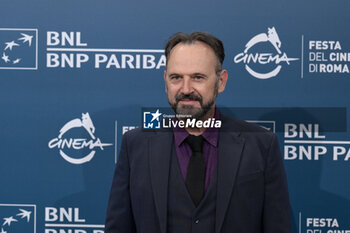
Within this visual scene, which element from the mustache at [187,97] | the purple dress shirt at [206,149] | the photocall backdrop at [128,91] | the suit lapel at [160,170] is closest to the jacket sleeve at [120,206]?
the suit lapel at [160,170]

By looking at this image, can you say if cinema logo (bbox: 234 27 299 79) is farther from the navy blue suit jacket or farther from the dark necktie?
the dark necktie

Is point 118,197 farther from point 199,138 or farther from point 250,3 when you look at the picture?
point 250,3

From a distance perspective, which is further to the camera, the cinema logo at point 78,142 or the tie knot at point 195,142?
the cinema logo at point 78,142

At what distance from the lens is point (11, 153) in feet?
8.07

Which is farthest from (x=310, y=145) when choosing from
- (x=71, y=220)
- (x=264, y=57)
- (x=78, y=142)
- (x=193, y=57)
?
(x=71, y=220)

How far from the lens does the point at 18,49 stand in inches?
95.7

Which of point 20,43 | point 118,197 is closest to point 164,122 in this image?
point 118,197

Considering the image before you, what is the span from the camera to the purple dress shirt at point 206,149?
174cm

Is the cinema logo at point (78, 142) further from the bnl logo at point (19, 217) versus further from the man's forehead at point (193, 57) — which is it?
the man's forehead at point (193, 57)

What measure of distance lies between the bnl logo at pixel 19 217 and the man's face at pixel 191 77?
124 cm

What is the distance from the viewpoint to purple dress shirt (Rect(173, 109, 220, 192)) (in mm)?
1740

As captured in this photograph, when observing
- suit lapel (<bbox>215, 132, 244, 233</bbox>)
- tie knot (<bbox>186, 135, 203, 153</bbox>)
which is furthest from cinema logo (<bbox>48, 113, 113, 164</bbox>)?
suit lapel (<bbox>215, 132, 244, 233</bbox>)

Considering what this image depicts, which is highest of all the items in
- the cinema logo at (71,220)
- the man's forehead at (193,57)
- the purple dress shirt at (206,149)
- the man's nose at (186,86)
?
the man's forehead at (193,57)

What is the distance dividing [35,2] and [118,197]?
4.32 feet
